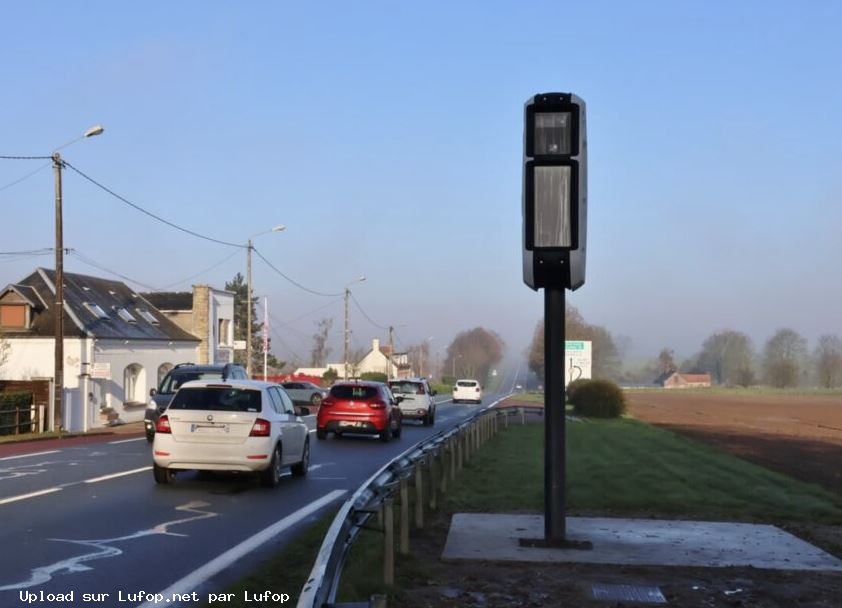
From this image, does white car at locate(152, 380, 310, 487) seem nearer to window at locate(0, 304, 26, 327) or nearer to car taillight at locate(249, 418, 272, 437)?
car taillight at locate(249, 418, 272, 437)

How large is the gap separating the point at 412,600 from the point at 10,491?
29.1 feet

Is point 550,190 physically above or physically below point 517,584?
above

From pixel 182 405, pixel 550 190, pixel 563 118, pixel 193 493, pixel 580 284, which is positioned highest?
pixel 563 118

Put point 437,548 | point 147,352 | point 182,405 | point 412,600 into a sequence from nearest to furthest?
point 412,600
point 437,548
point 182,405
point 147,352

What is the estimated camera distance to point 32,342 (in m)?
39.2

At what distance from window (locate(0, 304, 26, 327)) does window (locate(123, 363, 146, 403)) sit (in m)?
4.83

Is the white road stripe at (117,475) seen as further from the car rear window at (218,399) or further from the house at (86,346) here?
the house at (86,346)

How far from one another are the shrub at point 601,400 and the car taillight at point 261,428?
32372mm

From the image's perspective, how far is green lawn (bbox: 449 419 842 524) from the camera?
12148 millimetres

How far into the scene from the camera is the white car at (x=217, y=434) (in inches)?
549

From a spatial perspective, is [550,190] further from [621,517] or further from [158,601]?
[158,601]

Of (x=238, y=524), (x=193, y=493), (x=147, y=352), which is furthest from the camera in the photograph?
(x=147, y=352)

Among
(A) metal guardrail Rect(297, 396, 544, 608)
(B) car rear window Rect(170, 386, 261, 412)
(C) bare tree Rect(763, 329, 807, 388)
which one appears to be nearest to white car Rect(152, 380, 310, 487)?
(B) car rear window Rect(170, 386, 261, 412)

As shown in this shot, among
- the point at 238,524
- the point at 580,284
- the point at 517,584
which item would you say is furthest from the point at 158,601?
the point at 580,284
